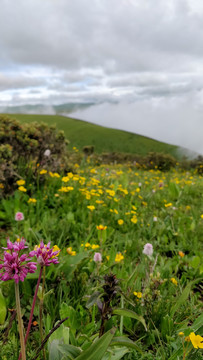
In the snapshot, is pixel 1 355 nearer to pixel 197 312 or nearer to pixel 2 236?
pixel 197 312

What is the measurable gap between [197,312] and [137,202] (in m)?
2.72

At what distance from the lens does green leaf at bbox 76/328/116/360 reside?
1.08 metres

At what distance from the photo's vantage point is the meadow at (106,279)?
138 centimetres

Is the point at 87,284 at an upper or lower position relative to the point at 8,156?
lower

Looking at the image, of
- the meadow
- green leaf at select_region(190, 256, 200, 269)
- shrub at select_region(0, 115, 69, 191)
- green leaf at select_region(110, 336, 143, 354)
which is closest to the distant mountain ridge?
shrub at select_region(0, 115, 69, 191)

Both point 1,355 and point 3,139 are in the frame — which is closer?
point 1,355

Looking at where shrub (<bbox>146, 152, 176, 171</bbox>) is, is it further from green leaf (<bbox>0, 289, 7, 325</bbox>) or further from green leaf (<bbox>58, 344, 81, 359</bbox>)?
green leaf (<bbox>58, 344, 81, 359</bbox>)

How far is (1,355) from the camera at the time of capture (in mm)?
1562

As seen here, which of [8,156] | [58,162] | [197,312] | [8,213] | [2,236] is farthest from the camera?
[58,162]

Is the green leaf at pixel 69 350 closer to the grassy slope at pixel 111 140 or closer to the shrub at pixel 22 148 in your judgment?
the shrub at pixel 22 148

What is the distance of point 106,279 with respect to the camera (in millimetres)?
1319

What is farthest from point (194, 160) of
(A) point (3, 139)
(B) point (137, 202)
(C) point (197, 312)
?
(C) point (197, 312)

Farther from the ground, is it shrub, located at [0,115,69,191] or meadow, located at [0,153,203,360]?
shrub, located at [0,115,69,191]

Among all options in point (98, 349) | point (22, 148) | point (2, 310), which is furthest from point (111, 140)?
point (98, 349)
